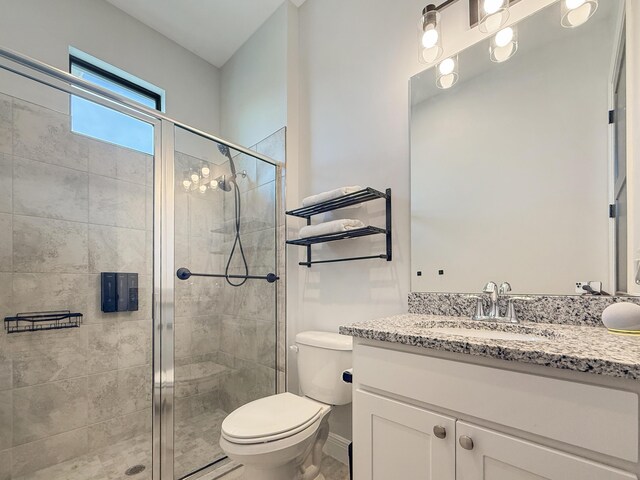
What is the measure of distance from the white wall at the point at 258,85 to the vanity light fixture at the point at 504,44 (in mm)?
1247

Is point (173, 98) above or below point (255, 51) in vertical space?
below

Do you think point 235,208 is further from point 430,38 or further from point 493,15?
point 493,15

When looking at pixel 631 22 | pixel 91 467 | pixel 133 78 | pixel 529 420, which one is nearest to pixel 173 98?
pixel 133 78

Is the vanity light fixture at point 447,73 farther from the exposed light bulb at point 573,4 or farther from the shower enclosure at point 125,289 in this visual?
the shower enclosure at point 125,289

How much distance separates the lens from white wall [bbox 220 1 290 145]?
86.2 inches

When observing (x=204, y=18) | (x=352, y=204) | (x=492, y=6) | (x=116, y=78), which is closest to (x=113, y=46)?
(x=116, y=78)

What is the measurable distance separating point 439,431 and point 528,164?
3.36ft

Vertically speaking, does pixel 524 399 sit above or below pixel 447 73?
below

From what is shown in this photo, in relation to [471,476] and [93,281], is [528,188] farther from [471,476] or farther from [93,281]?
[93,281]

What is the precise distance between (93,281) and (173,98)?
1.52 m

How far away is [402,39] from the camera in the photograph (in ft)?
5.36

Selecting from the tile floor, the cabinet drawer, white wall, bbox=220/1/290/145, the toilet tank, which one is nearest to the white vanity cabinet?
the cabinet drawer

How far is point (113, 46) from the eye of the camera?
7.14ft

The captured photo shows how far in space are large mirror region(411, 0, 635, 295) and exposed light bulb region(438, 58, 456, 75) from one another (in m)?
0.02
